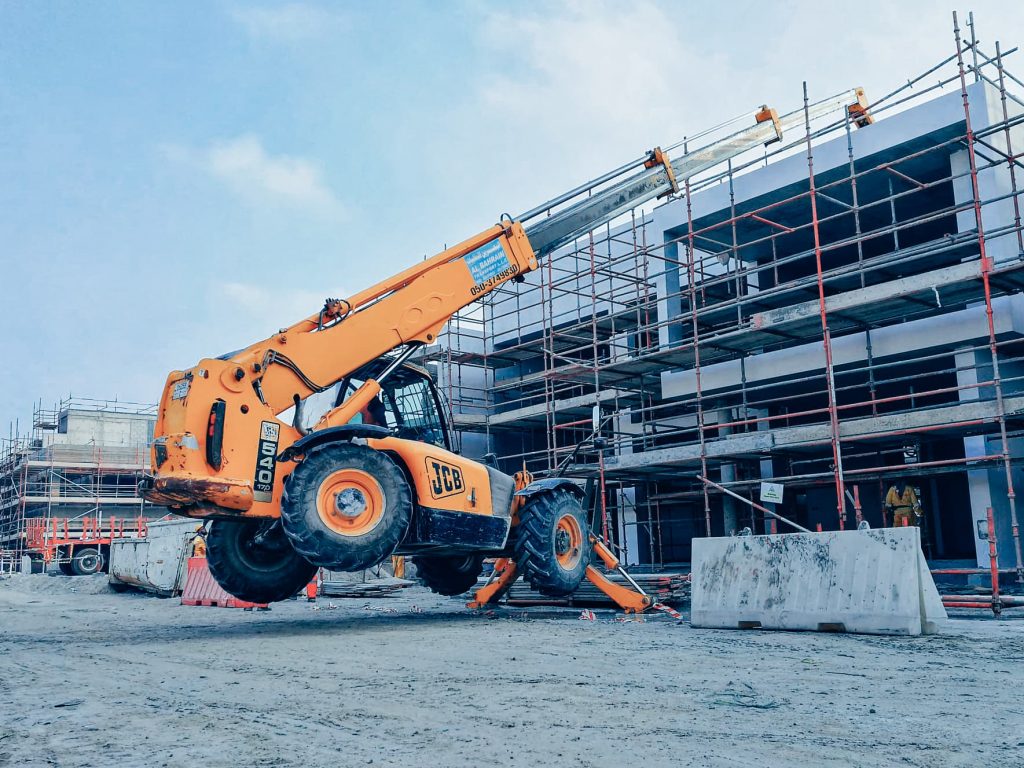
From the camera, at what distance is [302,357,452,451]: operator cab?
36.7 feet

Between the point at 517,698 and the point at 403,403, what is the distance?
6315 millimetres

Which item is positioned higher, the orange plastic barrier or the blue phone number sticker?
the blue phone number sticker

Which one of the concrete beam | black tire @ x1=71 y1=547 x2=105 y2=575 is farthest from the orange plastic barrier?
black tire @ x1=71 y1=547 x2=105 y2=575

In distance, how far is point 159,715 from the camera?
5406 millimetres

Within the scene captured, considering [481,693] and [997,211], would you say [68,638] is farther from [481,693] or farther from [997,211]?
[997,211]

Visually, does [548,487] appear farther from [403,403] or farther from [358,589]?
[358,589]

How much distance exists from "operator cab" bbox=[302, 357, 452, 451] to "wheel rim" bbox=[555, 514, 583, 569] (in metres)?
1.85

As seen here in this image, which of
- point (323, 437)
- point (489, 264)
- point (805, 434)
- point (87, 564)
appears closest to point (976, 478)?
point (805, 434)

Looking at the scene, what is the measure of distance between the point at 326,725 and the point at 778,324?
550 inches

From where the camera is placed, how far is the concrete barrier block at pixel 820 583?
899 cm

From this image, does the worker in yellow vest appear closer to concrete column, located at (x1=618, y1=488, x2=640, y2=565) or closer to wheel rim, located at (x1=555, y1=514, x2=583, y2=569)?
wheel rim, located at (x1=555, y1=514, x2=583, y2=569)

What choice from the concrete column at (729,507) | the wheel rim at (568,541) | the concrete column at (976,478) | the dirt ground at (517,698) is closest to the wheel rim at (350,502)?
the dirt ground at (517,698)

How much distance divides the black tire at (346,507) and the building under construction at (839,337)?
5.01 metres

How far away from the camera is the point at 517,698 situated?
5.87 metres
